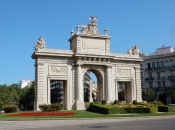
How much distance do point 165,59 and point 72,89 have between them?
119 feet

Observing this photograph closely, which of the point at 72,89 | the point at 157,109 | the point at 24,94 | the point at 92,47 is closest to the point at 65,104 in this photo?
the point at 72,89

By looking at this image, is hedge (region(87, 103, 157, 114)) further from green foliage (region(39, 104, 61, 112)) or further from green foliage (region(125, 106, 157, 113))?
green foliage (region(39, 104, 61, 112))

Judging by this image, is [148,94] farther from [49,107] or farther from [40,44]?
[49,107]

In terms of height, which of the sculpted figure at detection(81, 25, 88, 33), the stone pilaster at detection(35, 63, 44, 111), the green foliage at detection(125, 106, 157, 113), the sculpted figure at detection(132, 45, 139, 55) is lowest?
the green foliage at detection(125, 106, 157, 113)

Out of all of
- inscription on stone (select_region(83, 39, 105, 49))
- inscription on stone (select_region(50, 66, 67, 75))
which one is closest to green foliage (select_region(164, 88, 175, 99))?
inscription on stone (select_region(83, 39, 105, 49))

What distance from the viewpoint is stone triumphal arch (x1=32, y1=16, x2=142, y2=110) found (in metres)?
40.9

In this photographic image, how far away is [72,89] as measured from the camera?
42.5m

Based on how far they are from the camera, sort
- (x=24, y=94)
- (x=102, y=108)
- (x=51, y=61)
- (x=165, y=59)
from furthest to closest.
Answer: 1. (x=24, y=94)
2. (x=165, y=59)
3. (x=51, y=61)
4. (x=102, y=108)

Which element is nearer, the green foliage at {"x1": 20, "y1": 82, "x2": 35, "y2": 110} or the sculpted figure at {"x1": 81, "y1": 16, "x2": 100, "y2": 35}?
the sculpted figure at {"x1": 81, "y1": 16, "x2": 100, "y2": 35}

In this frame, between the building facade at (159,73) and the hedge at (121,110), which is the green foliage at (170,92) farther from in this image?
the hedge at (121,110)

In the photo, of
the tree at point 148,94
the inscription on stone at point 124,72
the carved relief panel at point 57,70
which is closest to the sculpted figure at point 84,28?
the carved relief panel at point 57,70

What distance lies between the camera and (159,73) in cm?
7044

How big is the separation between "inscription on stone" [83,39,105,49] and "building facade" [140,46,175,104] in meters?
30.3

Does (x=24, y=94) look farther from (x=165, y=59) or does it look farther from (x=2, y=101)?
(x=165, y=59)
